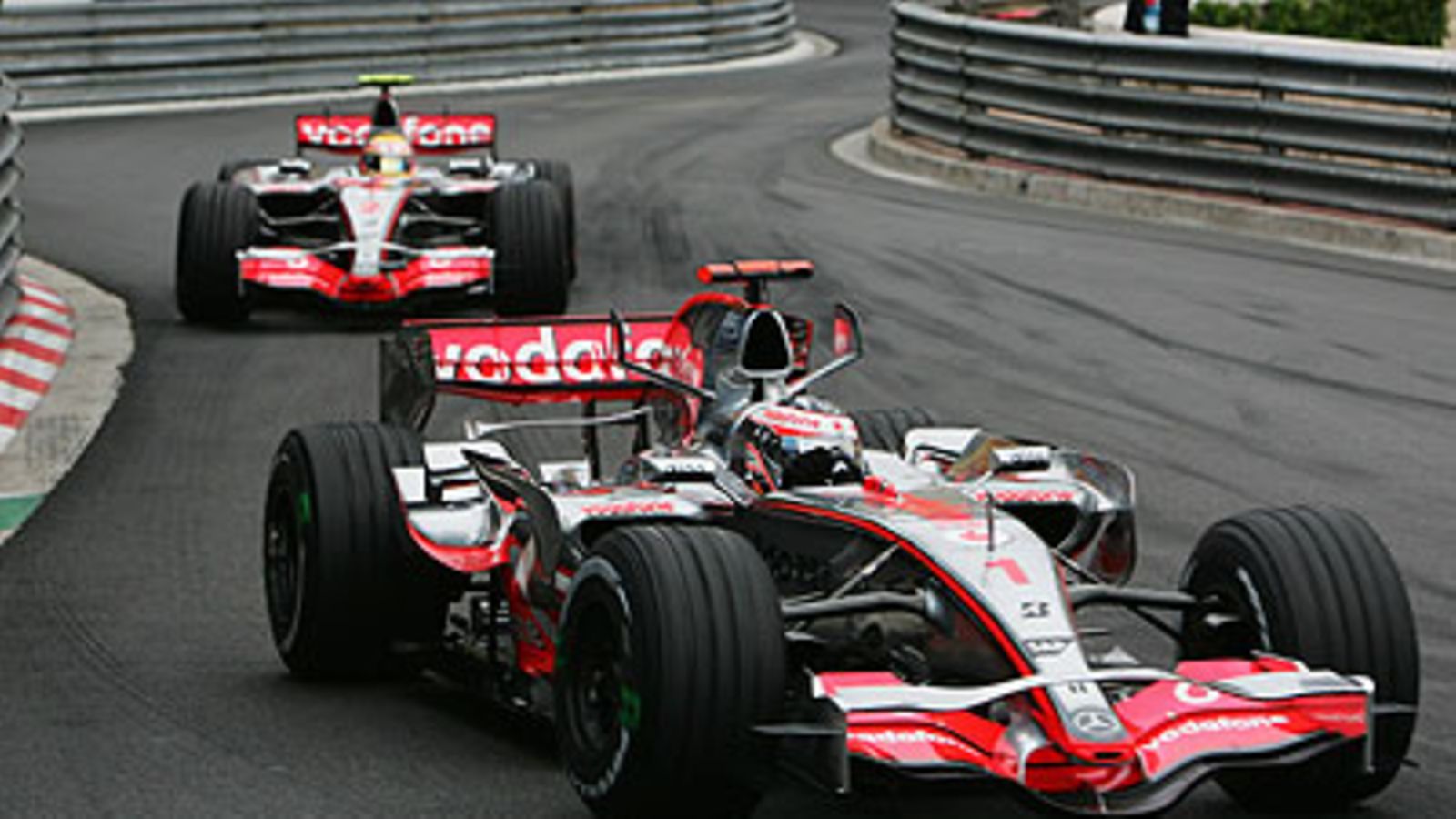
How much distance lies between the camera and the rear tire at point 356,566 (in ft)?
30.1

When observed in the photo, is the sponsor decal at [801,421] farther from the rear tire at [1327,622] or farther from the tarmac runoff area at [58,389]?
the tarmac runoff area at [58,389]

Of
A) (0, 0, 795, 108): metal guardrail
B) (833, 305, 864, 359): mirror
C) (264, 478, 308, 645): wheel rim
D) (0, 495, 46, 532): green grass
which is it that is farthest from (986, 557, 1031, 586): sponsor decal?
(0, 0, 795, 108): metal guardrail

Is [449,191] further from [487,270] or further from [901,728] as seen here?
[901,728]

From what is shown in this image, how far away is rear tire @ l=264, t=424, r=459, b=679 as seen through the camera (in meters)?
9.16

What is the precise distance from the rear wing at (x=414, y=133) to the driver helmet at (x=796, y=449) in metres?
11.2

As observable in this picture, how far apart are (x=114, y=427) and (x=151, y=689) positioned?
17.9 ft

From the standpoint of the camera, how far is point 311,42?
33969 millimetres

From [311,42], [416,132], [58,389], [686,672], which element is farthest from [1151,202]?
[686,672]

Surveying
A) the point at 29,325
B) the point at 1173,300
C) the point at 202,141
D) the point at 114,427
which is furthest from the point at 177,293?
the point at 202,141

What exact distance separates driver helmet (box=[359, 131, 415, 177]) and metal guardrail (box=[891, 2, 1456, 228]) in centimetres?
627

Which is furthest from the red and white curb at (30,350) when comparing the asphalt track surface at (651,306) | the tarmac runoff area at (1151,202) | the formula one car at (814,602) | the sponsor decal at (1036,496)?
the tarmac runoff area at (1151,202)

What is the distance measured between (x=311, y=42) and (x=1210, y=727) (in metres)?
28.1

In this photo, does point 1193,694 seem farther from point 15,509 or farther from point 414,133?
point 414,133

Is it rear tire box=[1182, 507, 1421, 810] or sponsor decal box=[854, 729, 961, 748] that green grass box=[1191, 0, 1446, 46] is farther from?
sponsor decal box=[854, 729, 961, 748]
